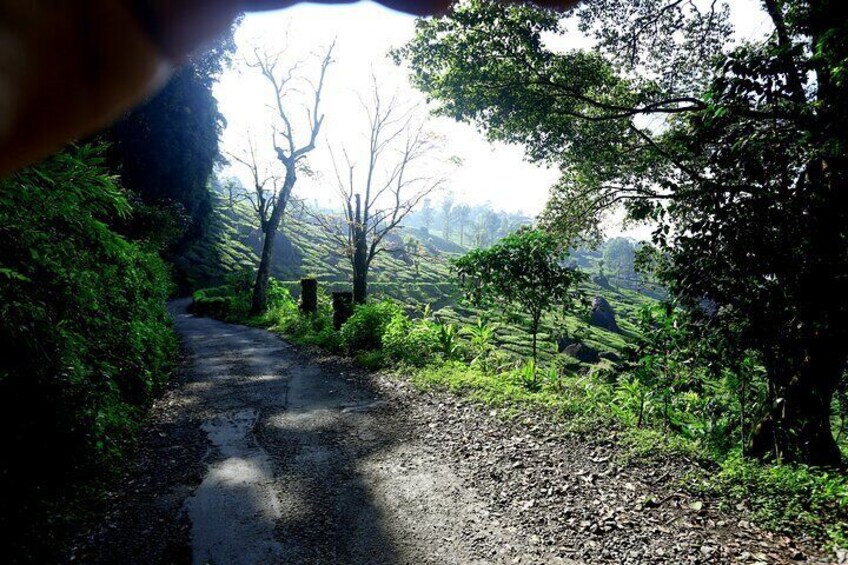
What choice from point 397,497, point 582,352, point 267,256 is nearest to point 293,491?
point 397,497

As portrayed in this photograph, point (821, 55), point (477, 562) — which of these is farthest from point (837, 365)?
point (477, 562)

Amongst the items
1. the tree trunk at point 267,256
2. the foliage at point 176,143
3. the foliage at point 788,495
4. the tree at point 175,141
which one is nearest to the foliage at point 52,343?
the foliage at point 788,495

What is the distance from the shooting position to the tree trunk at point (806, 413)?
5285 millimetres

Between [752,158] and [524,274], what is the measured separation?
5.32m

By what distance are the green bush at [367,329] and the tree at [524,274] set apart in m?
2.81

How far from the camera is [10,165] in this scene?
0.59 m

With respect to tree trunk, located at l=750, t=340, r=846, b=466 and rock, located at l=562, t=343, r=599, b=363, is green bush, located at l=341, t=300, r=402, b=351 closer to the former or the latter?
tree trunk, located at l=750, t=340, r=846, b=466

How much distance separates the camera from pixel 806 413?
5449mm

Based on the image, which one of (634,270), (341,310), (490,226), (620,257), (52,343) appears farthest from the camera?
(490,226)

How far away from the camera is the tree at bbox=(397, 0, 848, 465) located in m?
3.94

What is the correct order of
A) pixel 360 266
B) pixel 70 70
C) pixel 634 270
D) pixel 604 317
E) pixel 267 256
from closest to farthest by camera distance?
pixel 70 70 → pixel 634 270 → pixel 360 266 → pixel 267 256 → pixel 604 317

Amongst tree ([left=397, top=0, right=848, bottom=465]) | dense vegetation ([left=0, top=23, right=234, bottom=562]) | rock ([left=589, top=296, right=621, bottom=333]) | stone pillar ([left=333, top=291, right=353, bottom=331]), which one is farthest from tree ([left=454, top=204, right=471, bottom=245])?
dense vegetation ([left=0, top=23, right=234, bottom=562])

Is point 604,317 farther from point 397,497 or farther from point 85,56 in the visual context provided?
point 85,56

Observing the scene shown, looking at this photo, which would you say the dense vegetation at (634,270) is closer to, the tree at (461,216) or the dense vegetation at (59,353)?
the dense vegetation at (59,353)
